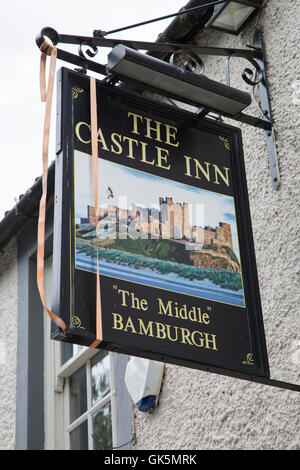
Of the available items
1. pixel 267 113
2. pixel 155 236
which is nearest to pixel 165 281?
pixel 155 236

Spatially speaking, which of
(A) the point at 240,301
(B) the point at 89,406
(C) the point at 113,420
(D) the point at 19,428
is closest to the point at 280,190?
(A) the point at 240,301

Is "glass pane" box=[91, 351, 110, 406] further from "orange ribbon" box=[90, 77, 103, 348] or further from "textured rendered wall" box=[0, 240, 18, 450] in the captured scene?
"orange ribbon" box=[90, 77, 103, 348]

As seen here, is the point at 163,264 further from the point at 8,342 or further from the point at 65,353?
the point at 8,342

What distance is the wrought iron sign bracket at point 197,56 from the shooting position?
418 centimetres

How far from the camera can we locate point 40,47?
4.11 meters

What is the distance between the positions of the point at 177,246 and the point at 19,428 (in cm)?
314

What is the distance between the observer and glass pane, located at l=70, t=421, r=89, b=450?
6.19 meters

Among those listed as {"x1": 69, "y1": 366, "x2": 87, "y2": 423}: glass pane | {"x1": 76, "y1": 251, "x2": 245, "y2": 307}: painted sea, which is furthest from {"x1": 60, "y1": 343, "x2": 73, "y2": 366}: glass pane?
{"x1": 76, "y1": 251, "x2": 245, "y2": 307}: painted sea

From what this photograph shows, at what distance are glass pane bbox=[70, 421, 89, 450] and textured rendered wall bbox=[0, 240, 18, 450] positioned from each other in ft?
1.81

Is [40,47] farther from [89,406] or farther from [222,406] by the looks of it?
[89,406]

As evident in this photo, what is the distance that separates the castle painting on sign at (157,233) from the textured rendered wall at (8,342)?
3209mm

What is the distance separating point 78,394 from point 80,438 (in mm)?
381

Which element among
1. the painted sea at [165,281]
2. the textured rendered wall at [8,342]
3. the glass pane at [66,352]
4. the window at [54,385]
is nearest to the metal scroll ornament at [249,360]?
the painted sea at [165,281]

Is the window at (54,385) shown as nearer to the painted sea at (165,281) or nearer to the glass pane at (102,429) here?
the glass pane at (102,429)
